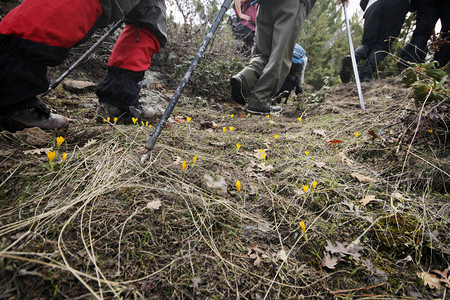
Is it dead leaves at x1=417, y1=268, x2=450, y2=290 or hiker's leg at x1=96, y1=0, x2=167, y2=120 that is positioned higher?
hiker's leg at x1=96, y1=0, x2=167, y2=120

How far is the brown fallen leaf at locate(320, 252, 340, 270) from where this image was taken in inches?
37.0

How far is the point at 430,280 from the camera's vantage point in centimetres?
90

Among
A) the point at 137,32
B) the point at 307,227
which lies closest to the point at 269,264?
the point at 307,227

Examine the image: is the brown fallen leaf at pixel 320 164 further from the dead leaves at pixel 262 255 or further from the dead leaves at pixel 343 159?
the dead leaves at pixel 262 255

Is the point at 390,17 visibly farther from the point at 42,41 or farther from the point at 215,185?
the point at 42,41

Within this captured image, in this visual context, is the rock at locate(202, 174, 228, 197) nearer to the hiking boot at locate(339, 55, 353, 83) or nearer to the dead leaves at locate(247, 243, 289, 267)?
the dead leaves at locate(247, 243, 289, 267)

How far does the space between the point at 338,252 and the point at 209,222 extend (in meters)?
0.68

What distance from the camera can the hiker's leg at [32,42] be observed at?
121 cm

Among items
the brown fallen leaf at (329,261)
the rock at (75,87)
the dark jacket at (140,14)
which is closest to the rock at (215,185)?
the brown fallen leaf at (329,261)

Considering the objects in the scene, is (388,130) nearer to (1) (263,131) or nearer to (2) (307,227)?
(1) (263,131)

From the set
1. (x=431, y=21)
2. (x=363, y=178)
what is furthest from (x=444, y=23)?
(x=363, y=178)

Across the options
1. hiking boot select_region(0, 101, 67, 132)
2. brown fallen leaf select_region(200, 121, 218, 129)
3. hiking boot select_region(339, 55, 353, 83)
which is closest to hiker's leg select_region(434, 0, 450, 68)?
hiking boot select_region(339, 55, 353, 83)

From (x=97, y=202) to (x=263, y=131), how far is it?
210 centimetres

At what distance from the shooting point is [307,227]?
111 centimetres
